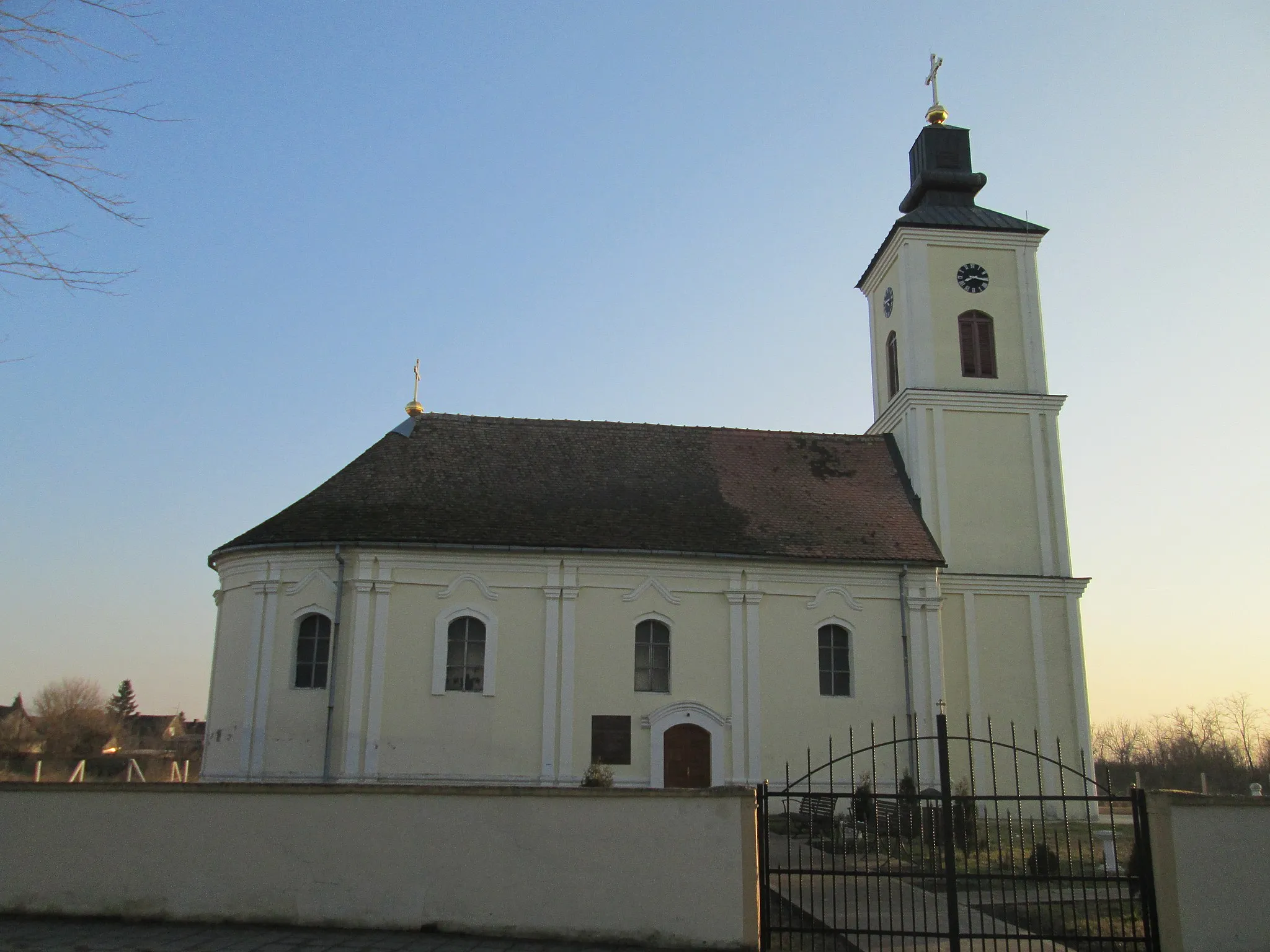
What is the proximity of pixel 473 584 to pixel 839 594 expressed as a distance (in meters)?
8.41

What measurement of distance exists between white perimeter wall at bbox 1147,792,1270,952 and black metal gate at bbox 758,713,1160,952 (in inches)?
7.1

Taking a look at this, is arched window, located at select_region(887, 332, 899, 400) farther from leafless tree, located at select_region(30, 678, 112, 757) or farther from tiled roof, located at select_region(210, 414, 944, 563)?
leafless tree, located at select_region(30, 678, 112, 757)

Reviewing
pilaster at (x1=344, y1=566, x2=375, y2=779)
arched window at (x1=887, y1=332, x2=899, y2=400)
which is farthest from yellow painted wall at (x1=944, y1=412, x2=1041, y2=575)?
pilaster at (x1=344, y1=566, x2=375, y2=779)

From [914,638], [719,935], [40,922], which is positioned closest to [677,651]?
[914,638]

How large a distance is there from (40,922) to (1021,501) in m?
23.0

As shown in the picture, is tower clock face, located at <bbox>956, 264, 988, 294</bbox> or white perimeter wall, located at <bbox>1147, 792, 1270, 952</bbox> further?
tower clock face, located at <bbox>956, 264, 988, 294</bbox>

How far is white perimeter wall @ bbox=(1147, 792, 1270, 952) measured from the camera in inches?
416

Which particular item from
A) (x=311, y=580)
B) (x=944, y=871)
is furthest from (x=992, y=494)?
(x=311, y=580)

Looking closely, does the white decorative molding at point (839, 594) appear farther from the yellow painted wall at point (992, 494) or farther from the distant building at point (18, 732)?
the distant building at point (18, 732)

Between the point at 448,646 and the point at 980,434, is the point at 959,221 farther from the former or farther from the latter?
the point at 448,646

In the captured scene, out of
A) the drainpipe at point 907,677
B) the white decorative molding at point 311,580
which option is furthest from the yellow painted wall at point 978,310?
the white decorative molding at point 311,580

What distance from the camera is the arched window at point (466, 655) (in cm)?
2312

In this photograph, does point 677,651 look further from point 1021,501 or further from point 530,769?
point 1021,501

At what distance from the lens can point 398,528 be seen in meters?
23.7
